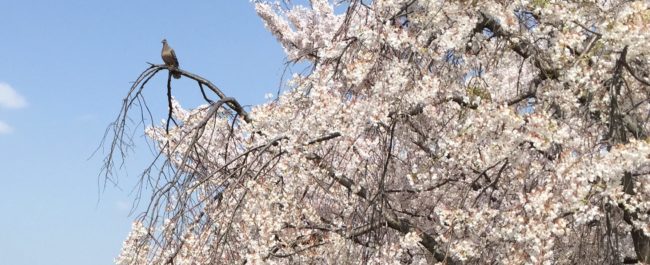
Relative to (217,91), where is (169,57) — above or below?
below

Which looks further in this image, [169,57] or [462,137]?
[169,57]

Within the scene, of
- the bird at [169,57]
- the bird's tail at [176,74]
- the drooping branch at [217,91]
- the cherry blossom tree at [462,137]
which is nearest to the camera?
the cherry blossom tree at [462,137]

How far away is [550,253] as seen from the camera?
4.59 metres

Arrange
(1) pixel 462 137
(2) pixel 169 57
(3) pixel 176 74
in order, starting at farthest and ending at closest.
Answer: (3) pixel 176 74, (2) pixel 169 57, (1) pixel 462 137

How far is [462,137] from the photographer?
5242 mm

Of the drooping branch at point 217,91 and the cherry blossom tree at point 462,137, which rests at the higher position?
the drooping branch at point 217,91

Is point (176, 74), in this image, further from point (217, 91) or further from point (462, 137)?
point (462, 137)

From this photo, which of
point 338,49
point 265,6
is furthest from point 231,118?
point 265,6

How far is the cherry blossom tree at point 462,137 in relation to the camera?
184 inches

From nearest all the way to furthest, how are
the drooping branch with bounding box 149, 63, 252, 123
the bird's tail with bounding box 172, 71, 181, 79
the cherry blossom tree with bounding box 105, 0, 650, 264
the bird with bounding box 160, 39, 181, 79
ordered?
the cherry blossom tree with bounding box 105, 0, 650, 264
the bird with bounding box 160, 39, 181, 79
the bird's tail with bounding box 172, 71, 181, 79
the drooping branch with bounding box 149, 63, 252, 123

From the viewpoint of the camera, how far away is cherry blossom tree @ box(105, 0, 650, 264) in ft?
15.4

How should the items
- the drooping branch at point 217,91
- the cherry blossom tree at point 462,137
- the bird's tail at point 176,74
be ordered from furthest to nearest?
the drooping branch at point 217,91 → the bird's tail at point 176,74 → the cherry blossom tree at point 462,137

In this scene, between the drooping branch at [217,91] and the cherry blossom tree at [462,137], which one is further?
the drooping branch at [217,91]

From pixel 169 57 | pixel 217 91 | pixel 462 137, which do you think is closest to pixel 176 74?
pixel 169 57
